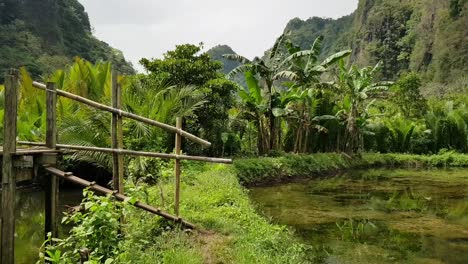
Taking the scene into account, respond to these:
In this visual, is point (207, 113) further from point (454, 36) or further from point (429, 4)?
point (429, 4)

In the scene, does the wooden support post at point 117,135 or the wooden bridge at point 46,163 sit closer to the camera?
the wooden bridge at point 46,163

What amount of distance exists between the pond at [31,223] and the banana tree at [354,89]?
40.7ft

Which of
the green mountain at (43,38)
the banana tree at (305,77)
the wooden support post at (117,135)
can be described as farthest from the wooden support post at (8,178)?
the green mountain at (43,38)

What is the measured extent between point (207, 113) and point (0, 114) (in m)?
6.26

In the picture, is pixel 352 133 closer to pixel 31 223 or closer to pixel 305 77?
pixel 305 77

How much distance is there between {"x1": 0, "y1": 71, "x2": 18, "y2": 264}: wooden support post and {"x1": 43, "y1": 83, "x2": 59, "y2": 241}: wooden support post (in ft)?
2.26

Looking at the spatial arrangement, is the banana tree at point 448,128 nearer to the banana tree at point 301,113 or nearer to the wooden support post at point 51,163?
the banana tree at point 301,113

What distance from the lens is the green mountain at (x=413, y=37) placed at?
50562 mm

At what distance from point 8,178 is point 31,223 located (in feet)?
14.0

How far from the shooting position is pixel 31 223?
9148mm

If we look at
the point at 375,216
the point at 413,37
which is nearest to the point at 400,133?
the point at 375,216

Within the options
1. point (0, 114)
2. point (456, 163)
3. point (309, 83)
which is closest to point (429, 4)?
point (456, 163)

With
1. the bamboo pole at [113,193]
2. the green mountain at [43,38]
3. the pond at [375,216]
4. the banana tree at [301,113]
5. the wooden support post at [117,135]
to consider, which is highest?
the green mountain at [43,38]

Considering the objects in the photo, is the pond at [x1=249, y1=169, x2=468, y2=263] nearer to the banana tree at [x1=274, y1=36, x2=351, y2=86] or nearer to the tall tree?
the tall tree
